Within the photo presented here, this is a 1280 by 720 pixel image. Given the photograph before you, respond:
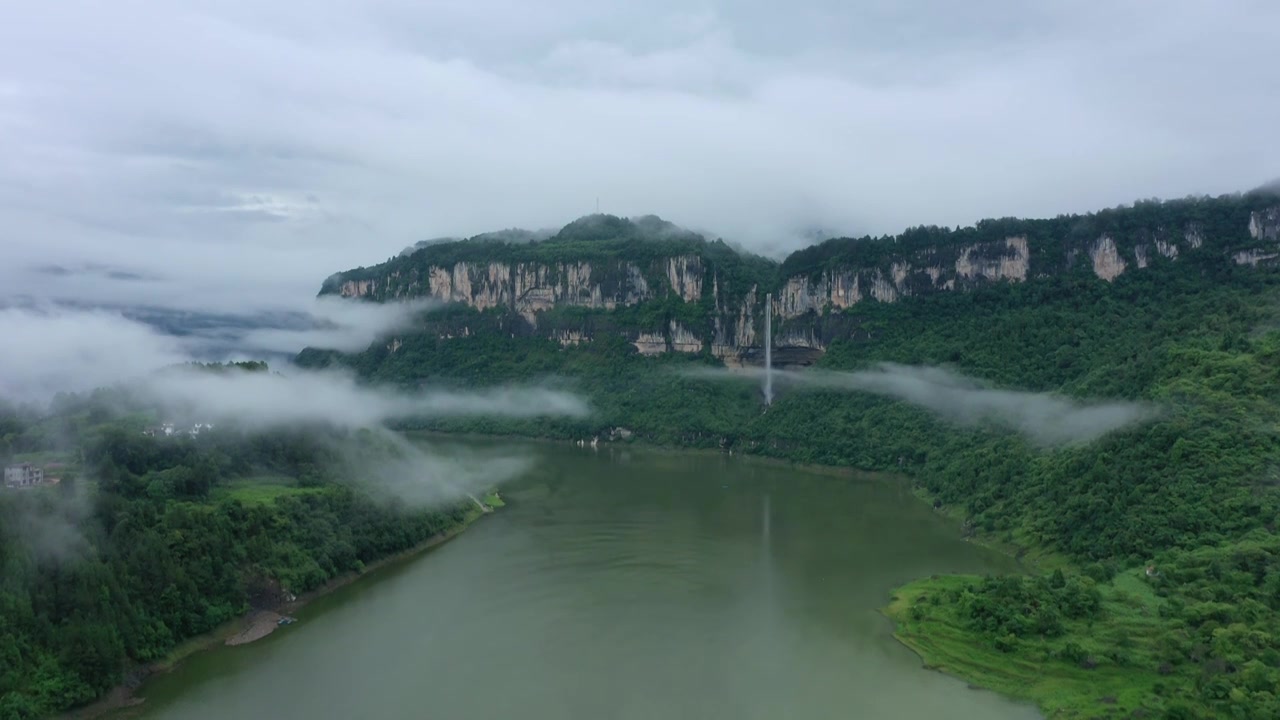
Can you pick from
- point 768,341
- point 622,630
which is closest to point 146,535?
point 622,630

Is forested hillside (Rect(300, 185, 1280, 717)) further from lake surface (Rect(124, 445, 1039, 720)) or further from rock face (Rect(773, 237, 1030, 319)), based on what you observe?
lake surface (Rect(124, 445, 1039, 720))

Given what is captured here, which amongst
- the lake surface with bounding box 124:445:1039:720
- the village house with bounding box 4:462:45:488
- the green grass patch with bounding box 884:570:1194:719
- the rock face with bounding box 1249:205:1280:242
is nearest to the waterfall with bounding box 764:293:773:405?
the lake surface with bounding box 124:445:1039:720

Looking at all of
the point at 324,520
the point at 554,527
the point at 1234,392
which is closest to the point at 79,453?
the point at 324,520

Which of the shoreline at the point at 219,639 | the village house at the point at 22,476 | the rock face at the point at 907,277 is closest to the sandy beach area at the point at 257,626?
the shoreline at the point at 219,639

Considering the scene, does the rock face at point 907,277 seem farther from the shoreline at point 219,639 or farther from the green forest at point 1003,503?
the shoreline at point 219,639

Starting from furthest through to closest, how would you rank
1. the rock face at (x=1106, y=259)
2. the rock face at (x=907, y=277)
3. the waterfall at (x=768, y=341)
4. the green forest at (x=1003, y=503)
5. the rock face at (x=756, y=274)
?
the waterfall at (x=768, y=341), the rock face at (x=907, y=277), the rock face at (x=1106, y=259), the rock face at (x=756, y=274), the green forest at (x=1003, y=503)

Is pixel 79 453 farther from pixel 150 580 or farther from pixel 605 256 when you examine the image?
pixel 605 256
